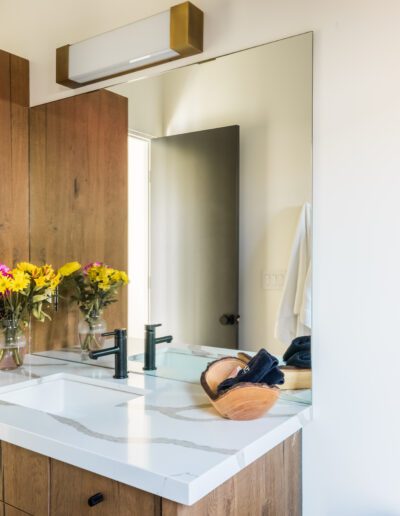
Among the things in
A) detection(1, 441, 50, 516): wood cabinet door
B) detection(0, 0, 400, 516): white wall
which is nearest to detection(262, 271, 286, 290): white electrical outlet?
detection(0, 0, 400, 516): white wall

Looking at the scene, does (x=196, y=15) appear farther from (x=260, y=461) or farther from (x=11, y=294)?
(x=260, y=461)

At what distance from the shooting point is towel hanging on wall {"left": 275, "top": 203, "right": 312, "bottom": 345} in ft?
4.63

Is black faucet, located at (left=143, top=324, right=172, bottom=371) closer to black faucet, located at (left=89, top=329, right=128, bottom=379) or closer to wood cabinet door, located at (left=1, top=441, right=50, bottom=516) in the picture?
black faucet, located at (left=89, top=329, right=128, bottom=379)

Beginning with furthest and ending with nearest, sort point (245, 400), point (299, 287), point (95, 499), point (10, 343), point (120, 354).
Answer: point (10, 343) < point (120, 354) < point (299, 287) < point (245, 400) < point (95, 499)

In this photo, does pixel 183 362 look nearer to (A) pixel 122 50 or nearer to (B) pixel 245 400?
(B) pixel 245 400

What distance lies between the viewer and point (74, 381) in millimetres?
1752

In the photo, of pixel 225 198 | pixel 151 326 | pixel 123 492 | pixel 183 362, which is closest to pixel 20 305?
pixel 151 326

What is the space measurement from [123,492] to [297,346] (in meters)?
0.64

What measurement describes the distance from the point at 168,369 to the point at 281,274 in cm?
56

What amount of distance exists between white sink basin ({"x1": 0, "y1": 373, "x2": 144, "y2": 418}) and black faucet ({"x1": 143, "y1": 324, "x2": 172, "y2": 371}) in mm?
178

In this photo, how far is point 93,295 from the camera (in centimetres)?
201

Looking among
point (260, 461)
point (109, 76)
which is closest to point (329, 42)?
point (109, 76)

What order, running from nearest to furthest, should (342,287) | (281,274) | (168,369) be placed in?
(342,287) < (281,274) < (168,369)

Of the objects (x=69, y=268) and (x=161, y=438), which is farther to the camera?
(x=69, y=268)
